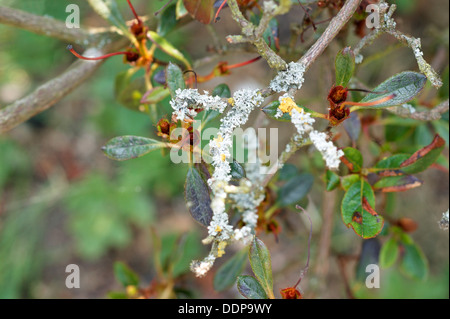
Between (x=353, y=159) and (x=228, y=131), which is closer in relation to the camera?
(x=228, y=131)

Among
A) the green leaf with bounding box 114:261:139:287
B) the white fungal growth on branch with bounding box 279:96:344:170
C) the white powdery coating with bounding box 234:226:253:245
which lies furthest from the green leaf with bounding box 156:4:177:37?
the green leaf with bounding box 114:261:139:287

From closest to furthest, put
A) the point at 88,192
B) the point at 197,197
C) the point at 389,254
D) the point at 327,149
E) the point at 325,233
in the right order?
the point at 327,149 < the point at 197,197 < the point at 389,254 < the point at 325,233 < the point at 88,192

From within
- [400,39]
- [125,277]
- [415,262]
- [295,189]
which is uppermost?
[400,39]

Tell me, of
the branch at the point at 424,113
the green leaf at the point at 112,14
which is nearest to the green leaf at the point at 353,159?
the branch at the point at 424,113

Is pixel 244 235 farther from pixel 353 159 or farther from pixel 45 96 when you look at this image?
pixel 45 96

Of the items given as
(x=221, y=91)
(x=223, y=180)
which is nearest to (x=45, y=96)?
(x=221, y=91)
